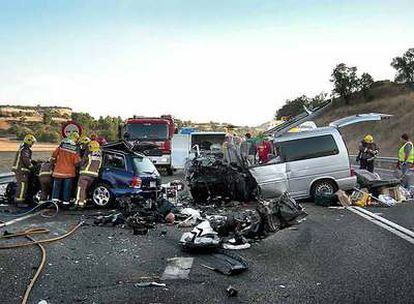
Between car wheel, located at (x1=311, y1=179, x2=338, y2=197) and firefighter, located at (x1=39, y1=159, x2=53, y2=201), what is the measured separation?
669 cm

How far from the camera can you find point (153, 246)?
320 inches

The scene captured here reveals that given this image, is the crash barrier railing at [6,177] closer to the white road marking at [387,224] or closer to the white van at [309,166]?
the white van at [309,166]

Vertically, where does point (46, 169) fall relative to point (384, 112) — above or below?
below

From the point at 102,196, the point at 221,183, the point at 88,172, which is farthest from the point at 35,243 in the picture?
the point at 221,183

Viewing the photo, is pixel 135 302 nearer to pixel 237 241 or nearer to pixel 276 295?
pixel 276 295

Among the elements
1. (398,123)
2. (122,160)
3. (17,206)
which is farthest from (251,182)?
(398,123)

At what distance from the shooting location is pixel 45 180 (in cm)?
1312

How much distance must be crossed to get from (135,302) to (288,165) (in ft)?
31.0

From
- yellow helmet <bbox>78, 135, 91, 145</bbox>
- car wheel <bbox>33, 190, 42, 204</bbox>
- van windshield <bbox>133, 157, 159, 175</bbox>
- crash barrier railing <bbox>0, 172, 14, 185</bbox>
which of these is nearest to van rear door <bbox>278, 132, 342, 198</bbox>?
van windshield <bbox>133, 157, 159, 175</bbox>

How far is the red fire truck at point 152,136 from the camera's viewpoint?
26016 millimetres

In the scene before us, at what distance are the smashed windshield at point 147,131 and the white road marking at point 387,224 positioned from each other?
1501 cm

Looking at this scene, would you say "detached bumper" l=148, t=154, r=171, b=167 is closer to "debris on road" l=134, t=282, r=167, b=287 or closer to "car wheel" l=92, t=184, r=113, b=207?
"car wheel" l=92, t=184, r=113, b=207

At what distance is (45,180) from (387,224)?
7934 mm

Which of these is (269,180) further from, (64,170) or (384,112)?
(384,112)
